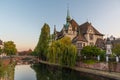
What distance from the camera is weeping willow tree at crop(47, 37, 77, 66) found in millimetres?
36500

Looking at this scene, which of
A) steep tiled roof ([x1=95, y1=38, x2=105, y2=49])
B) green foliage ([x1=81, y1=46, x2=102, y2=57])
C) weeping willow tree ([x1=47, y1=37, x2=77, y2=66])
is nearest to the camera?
weeping willow tree ([x1=47, y1=37, x2=77, y2=66])

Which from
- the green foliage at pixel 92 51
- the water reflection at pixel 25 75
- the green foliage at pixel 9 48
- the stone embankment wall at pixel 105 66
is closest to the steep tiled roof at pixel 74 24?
the green foliage at pixel 92 51

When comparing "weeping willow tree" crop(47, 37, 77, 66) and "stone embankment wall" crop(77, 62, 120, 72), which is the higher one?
"weeping willow tree" crop(47, 37, 77, 66)

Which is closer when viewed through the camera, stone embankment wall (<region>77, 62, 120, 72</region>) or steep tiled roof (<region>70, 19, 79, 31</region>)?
stone embankment wall (<region>77, 62, 120, 72</region>)

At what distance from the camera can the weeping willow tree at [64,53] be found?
1437 inches

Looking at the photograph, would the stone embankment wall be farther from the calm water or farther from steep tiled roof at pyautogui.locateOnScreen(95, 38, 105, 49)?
steep tiled roof at pyautogui.locateOnScreen(95, 38, 105, 49)

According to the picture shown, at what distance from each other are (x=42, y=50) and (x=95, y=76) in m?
32.3

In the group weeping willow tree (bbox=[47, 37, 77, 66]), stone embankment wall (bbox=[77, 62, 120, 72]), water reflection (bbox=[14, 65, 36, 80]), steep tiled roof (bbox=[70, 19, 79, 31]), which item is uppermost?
steep tiled roof (bbox=[70, 19, 79, 31])

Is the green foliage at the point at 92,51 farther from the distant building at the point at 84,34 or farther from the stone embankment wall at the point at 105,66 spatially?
the distant building at the point at 84,34

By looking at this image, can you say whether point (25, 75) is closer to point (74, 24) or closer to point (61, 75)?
point (61, 75)

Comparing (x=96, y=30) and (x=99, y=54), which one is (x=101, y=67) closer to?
(x=99, y=54)

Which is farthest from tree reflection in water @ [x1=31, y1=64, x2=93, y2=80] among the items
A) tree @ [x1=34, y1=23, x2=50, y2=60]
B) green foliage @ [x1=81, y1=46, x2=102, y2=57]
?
tree @ [x1=34, y1=23, x2=50, y2=60]

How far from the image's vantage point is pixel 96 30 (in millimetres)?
57250

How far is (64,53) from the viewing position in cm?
3738
